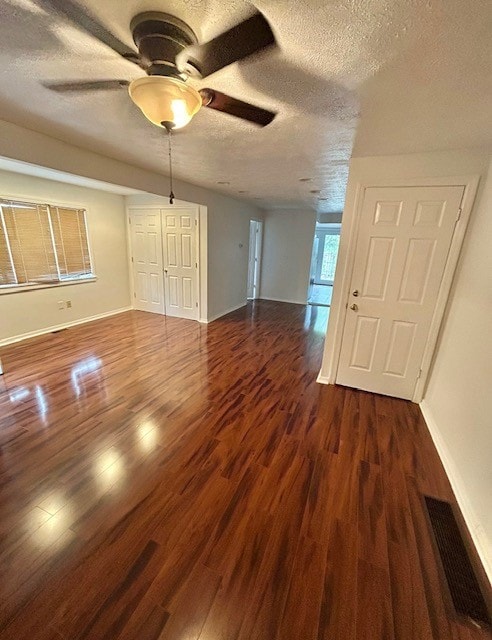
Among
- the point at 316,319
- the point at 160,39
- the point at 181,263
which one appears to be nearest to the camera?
the point at 160,39

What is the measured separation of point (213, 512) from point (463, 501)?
5.11 ft

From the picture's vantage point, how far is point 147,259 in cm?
540

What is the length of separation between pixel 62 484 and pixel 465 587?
226 centimetres

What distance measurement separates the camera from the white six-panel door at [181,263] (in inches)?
191

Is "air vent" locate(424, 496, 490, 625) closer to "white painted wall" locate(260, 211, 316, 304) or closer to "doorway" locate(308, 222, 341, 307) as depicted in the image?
"white painted wall" locate(260, 211, 316, 304)

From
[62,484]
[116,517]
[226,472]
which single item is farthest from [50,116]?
[226,472]

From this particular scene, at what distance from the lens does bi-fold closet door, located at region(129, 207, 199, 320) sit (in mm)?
4914

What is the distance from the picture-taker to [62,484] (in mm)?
1664

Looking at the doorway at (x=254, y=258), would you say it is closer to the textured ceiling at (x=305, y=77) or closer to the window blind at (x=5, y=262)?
the textured ceiling at (x=305, y=77)

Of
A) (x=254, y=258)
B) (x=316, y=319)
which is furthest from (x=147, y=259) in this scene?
(x=316, y=319)

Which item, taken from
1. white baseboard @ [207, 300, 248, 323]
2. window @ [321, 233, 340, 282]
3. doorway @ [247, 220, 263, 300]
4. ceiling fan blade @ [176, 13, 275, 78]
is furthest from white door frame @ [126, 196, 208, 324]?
window @ [321, 233, 340, 282]

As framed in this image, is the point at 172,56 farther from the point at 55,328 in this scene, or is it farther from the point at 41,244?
the point at 55,328

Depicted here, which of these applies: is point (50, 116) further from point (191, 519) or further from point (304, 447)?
point (304, 447)

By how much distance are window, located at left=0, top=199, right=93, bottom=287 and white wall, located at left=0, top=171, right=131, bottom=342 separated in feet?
0.48
